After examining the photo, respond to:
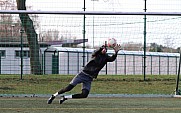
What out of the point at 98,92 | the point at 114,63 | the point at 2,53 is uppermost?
the point at 2,53

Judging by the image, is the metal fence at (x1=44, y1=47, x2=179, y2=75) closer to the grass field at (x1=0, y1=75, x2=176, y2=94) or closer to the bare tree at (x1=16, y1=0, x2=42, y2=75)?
the bare tree at (x1=16, y1=0, x2=42, y2=75)

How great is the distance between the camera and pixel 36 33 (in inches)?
755

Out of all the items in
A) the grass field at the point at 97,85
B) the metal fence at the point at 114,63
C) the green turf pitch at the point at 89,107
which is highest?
the metal fence at the point at 114,63

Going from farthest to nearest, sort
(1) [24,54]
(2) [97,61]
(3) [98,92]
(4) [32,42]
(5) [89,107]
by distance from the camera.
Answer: (1) [24,54] < (4) [32,42] < (3) [98,92] < (2) [97,61] < (5) [89,107]

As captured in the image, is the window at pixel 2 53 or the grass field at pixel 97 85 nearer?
the grass field at pixel 97 85

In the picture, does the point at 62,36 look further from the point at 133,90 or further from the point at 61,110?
the point at 61,110

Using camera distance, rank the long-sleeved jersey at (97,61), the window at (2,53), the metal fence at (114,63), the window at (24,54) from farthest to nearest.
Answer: the metal fence at (114,63) → the window at (2,53) → the window at (24,54) → the long-sleeved jersey at (97,61)

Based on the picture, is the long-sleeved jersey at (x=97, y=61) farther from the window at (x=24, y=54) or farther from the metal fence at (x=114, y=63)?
the window at (x=24, y=54)

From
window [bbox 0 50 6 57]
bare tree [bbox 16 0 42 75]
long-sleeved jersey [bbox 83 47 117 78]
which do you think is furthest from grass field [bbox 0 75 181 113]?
window [bbox 0 50 6 57]

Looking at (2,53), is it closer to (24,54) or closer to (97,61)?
(24,54)

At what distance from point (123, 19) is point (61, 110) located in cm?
713

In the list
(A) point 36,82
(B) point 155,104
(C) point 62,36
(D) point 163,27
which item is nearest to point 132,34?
(D) point 163,27

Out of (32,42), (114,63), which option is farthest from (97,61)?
(114,63)

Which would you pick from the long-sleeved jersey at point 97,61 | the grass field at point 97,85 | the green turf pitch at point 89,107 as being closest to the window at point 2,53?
the grass field at point 97,85
